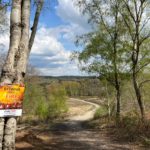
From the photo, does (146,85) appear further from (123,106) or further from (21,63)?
(21,63)

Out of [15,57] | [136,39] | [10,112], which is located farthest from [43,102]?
[10,112]

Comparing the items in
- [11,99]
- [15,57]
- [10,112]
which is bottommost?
[10,112]

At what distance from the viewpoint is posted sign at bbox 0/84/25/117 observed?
277 inches

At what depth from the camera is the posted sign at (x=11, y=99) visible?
23.1 feet

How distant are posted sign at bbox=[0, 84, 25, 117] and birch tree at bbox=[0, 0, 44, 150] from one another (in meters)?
0.18

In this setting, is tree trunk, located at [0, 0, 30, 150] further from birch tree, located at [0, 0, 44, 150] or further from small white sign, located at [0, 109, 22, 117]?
small white sign, located at [0, 109, 22, 117]

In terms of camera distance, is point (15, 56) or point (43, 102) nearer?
point (15, 56)

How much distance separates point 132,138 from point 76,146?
10.7ft

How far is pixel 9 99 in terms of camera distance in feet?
23.4

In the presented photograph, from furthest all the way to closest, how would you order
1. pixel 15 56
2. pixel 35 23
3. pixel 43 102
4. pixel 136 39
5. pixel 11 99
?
pixel 43 102 < pixel 136 39 < pixel 35 23 < pixel 15 56 < pixel 11 99

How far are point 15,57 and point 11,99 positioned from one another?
1.04 meters

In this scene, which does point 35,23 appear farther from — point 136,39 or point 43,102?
point 43,102

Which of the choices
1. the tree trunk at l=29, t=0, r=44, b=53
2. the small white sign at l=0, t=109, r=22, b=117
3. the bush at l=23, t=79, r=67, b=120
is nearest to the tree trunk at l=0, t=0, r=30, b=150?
the small white sign at l=0, t=109, r=22, b=117

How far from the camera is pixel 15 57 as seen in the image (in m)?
7.65
